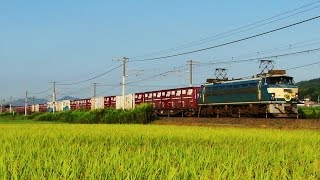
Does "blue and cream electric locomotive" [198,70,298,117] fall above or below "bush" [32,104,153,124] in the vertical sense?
above

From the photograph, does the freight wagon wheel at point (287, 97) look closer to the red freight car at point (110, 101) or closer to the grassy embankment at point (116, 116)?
the grassy embankment at point (116, 116)

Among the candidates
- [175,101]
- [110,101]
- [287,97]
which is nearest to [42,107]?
[110,101]

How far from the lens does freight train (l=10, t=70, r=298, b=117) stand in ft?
109

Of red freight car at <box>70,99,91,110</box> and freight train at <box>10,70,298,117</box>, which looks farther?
red freight car at <box>70,99,91,110</box>

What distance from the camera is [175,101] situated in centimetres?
4678

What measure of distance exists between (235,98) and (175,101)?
1067 cm

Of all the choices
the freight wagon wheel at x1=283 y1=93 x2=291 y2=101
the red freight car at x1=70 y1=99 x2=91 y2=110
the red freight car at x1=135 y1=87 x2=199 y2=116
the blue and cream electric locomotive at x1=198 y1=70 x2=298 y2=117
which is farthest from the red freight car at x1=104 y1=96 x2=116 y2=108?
the freight wagon wheel at x1=283 y1=93 x2=291 y2=101

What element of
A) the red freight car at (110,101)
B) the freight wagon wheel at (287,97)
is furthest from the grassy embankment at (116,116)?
the freight wagon wheel at (287,97)

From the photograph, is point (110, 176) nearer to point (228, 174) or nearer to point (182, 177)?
point (182, 177)

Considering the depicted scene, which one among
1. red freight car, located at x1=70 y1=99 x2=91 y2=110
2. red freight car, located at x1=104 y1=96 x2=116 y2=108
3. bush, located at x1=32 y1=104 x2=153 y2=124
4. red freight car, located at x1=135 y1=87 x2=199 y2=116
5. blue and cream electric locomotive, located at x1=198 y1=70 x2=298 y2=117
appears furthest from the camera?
red freight car, located at x1=70 y1=99 x2=91 y2=110

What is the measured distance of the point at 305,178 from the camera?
5.88 meters

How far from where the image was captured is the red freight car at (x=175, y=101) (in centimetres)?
4436

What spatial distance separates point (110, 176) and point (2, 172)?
1.26m

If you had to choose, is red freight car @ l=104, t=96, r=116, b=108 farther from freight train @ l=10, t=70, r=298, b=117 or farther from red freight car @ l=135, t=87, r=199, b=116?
red freight car @ l=135, t=87, r=199, b=116
